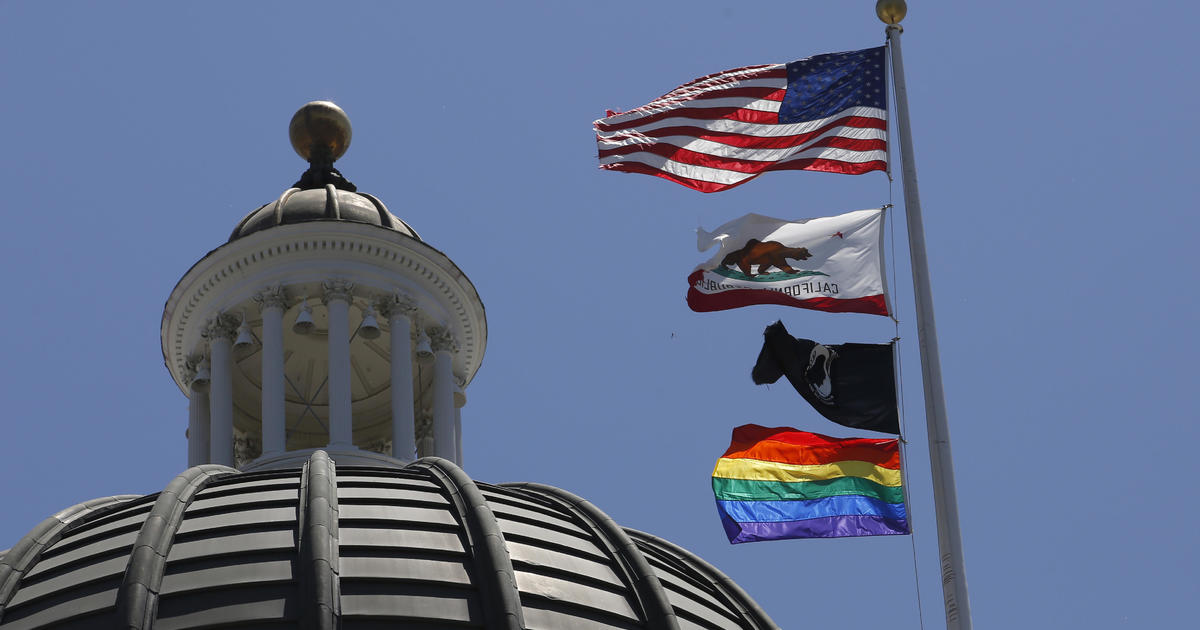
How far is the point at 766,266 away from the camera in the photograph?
29.4 meters

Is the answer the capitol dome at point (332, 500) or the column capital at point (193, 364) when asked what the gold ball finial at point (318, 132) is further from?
the column capital at point (193, 364)

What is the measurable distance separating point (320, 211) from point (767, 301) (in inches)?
654

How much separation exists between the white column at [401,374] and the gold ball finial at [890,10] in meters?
14.6

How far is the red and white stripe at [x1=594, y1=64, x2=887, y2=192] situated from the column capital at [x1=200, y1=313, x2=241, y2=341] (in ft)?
43.5

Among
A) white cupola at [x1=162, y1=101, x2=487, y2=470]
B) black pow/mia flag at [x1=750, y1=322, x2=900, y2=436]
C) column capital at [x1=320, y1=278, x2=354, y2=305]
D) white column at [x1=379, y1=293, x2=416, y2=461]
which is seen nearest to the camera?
black pow/mia flag at [x1=750, y1=322, x2=900, y2=436]

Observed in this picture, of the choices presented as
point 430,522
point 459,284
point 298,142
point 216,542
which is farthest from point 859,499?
point 298,142

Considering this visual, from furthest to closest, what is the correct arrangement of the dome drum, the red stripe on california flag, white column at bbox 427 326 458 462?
1. white column at bbox 427 326 458 462
2. the dome drum
3. the red stripe on california flag

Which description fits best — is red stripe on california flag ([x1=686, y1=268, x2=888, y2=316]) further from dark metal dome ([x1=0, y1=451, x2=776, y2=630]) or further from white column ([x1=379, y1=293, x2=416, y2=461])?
white column ([x1=379, y1=293, x2=416, y2=461])

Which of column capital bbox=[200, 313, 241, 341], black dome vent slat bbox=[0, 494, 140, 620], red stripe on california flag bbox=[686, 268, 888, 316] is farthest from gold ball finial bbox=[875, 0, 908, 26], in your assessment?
column capital bbox=[200, 313, 241, 341]

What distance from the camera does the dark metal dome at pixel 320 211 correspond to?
4362 centimetres

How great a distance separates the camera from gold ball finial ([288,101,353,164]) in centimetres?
4656

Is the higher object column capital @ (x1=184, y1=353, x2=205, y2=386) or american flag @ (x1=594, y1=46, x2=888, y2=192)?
american flag @ (x1=594, y1=46, x2=888, y2=192)

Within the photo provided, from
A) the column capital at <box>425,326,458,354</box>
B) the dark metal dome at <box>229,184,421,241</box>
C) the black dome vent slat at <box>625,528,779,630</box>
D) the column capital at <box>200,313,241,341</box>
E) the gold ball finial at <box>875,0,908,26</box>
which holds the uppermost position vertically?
the dark metal dome at <box>229,184,421,241</box>

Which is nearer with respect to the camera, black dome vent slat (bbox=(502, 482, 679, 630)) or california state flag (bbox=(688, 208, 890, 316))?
california state flag (bbox=(688, 208, 890, 316))
